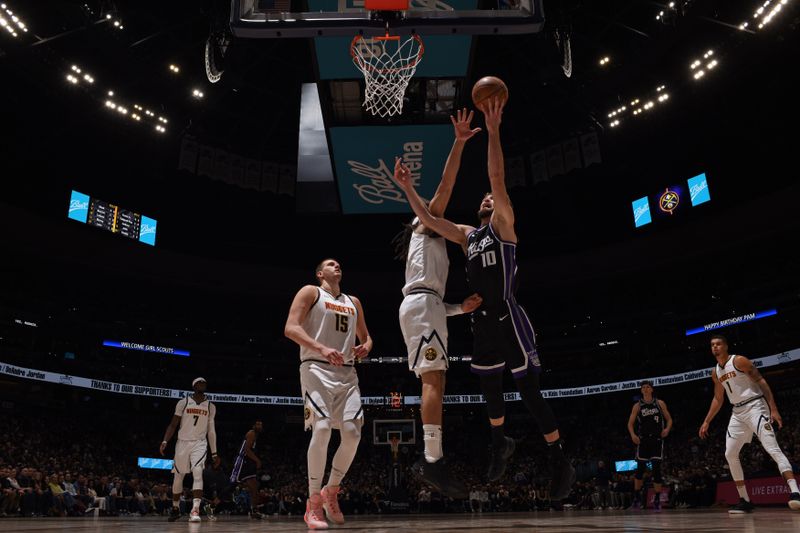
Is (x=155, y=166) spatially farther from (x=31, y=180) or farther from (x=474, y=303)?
(x=474, y=303)

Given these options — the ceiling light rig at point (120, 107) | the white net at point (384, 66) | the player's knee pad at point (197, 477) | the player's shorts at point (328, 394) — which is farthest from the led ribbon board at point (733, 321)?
the player's shorts at point (328, 394)

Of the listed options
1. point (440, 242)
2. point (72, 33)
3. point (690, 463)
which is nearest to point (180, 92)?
A: point (72, 33)

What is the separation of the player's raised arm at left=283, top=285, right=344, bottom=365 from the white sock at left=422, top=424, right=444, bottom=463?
0.84 metres

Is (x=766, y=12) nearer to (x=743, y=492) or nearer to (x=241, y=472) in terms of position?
(x=743, y=492)

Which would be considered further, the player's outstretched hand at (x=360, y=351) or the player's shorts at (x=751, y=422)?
the player's shorts at (x=751, y=422)

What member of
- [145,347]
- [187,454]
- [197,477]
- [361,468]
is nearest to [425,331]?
[197,477]

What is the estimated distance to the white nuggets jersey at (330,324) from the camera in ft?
17.4

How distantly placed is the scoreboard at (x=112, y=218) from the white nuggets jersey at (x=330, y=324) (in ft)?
73.4

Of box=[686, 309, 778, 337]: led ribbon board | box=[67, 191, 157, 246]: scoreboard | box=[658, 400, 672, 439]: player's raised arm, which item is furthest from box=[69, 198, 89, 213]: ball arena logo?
box=[686, 309, 778, 337]: led ribbon board

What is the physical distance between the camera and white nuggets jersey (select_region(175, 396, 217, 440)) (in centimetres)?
967

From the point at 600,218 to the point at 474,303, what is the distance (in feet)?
84.3

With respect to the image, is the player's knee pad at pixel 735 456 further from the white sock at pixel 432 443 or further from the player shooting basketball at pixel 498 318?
the white sock at pixel 432 443

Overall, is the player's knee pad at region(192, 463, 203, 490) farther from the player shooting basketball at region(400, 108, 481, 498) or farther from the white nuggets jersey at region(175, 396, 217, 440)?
the player shooting basketball at region(400, 108, 481, 498)

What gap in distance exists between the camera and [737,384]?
8172 millimetres
